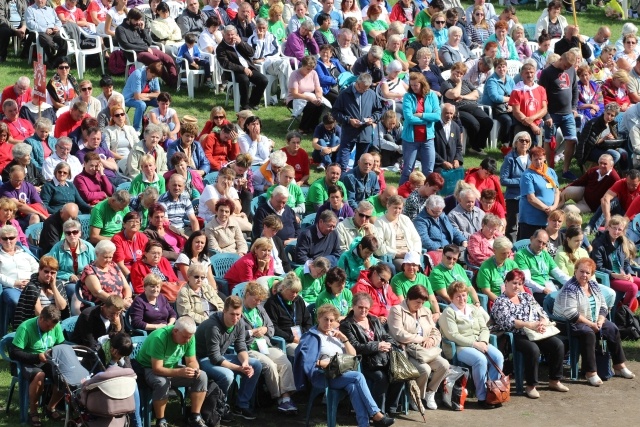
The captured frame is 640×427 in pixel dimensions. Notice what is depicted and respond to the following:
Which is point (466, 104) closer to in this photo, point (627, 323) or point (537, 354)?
point (627, 323)

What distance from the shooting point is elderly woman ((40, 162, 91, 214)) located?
14.6 meters

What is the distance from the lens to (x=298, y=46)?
19656 millimetres

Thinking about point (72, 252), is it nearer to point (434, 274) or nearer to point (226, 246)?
point (226, 246)

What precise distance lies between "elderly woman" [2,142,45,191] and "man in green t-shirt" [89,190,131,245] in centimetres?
110

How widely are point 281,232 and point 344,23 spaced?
6159 millimetres

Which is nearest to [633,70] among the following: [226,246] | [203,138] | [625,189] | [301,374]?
[625,189]

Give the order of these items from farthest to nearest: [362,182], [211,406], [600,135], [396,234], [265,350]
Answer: [600,135]
[362,182]
[396,234]
[265,350]
[211,406]

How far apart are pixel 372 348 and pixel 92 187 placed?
4131mm

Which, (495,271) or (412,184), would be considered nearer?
(495,271)

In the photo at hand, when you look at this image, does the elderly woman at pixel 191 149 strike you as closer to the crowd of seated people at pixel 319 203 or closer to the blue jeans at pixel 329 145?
the crowd of seated people at pixel 319 203

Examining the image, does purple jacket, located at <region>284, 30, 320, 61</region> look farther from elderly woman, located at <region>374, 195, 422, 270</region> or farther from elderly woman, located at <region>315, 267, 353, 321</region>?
elderly woman, located at <region>315, 267, 353, 321</region>

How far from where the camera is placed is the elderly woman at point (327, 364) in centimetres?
1198

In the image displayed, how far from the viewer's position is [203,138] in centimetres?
1661

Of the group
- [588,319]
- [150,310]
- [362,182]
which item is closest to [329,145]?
[362,182]
